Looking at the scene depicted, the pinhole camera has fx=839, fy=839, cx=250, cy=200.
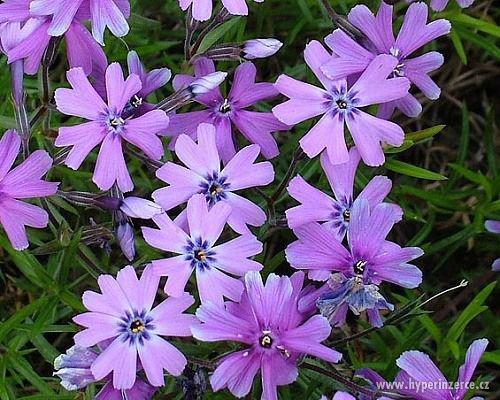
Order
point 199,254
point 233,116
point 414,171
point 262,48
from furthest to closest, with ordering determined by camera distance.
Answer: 1. point 414,171
2. point 233,116
3. point 262,48
4. point 199,254

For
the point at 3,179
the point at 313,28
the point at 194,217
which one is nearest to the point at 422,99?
the point at 313,28

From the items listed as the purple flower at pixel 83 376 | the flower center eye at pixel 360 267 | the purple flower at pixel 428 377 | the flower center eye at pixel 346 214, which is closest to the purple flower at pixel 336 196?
the flower center eye at pixel 346 214

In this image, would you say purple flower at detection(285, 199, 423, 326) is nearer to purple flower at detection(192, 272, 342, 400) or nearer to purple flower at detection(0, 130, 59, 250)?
purple flower at detection(192, 272, 342, 400)

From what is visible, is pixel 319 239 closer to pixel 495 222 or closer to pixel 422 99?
pixel 495 222

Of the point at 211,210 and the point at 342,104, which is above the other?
the point at 342,104

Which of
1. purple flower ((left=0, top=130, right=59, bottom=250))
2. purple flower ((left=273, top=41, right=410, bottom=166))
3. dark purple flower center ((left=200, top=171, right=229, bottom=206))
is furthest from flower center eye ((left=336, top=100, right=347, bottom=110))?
purple flower ((left=0, top=130, right=59, bottom=250))

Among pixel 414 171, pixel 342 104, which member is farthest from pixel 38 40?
pixel 414 171

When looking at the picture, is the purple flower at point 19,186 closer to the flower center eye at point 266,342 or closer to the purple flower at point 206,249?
the purple flower at point 206,249

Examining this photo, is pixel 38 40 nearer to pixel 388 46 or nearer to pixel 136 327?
pixel 136 327

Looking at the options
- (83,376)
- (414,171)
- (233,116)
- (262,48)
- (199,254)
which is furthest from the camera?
(414,171)
